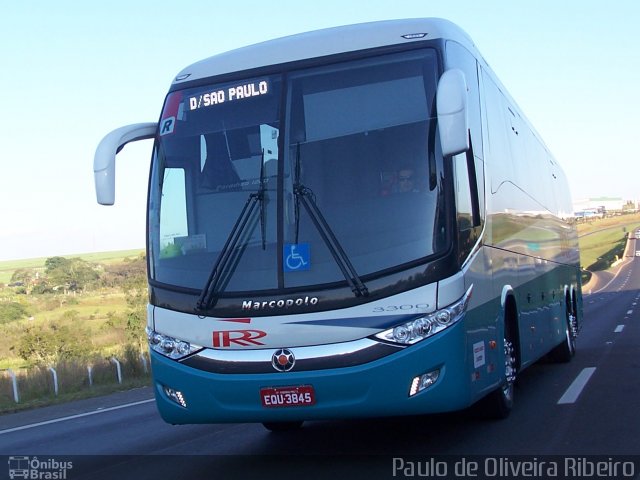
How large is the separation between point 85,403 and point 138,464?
8.43m

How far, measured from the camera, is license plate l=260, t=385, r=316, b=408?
6.70m

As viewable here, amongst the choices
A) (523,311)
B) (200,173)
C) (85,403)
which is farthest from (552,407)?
(85,403)

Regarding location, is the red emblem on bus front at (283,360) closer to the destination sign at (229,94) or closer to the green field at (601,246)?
the destination sign at (229,94)

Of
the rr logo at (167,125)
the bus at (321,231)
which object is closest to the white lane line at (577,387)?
the bus at (321,231)

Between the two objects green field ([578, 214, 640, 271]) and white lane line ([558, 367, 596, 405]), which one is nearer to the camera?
white lane line ([558, 367, 596, 405])

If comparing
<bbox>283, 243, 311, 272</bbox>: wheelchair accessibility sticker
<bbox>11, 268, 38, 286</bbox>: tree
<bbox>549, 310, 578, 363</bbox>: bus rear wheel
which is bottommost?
<bbox>11, 268, 38, 286</bbox>: tree

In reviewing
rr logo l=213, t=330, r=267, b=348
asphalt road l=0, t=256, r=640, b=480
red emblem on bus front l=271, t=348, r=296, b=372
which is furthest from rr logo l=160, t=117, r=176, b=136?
asphalt road l=0, t=256, r=640, b=480

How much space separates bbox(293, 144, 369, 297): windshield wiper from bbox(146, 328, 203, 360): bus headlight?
126cm

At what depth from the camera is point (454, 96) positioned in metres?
6.50

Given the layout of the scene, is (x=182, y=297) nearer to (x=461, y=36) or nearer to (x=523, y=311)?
(x=461, y=36)

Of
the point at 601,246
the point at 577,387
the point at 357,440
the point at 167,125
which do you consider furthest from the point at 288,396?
the point at 601,246

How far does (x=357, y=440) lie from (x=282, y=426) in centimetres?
103

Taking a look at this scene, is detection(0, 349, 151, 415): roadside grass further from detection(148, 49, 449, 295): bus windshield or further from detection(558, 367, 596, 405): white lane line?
detection(148, 49, 449, 295): bus windshield
